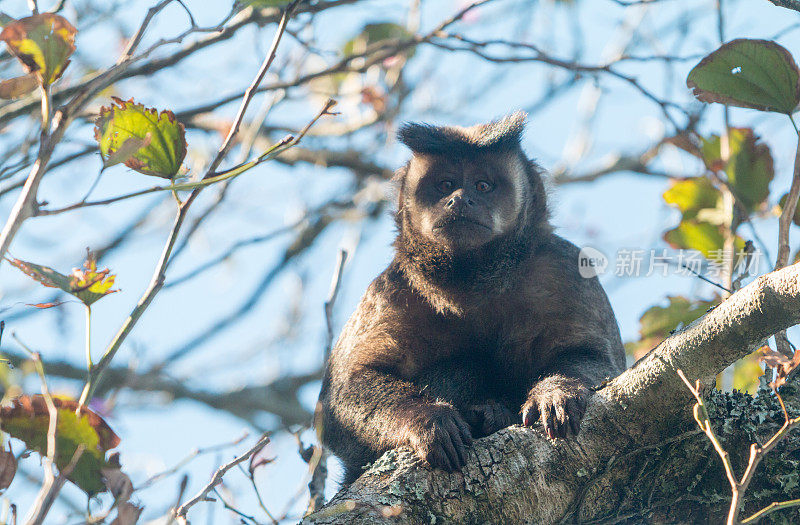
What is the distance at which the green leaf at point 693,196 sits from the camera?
18.1 feet

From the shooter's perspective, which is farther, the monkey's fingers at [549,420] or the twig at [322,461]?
the twig at [322,461]

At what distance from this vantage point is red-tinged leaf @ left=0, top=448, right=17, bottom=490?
92.0 inches

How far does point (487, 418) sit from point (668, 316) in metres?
1.63

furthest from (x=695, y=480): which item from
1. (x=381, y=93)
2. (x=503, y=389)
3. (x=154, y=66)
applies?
(x=381, y=93)

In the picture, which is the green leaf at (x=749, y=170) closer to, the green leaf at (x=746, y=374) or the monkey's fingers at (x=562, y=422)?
the green leaf at (x=746, y=374)

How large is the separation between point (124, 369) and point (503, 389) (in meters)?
5.47

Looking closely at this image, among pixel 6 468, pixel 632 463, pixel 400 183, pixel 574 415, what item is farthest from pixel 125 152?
pixel 400 183

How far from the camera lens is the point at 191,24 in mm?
3412

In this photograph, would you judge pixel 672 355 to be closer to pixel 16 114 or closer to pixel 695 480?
pixel 695 480

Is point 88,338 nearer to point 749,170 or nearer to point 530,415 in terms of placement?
point 530,415

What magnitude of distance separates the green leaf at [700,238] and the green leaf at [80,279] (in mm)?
4030

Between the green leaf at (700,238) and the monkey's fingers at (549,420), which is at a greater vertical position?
the green leaf at (700,238)

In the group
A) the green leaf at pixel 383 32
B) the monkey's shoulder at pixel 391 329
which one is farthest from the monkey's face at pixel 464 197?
the green leaf at pixel 383 32

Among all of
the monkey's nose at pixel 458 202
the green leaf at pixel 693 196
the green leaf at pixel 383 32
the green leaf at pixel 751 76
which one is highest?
the green leaf at pixel 383 32
